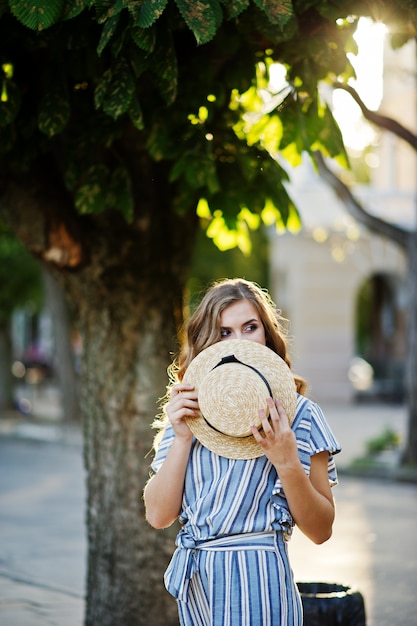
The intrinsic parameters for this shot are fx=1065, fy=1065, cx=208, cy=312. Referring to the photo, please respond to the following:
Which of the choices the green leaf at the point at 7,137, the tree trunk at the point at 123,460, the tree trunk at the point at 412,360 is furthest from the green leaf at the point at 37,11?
the tree trunk at the point at 412,360

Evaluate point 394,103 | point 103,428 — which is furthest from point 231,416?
point 394,103

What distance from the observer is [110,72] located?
422 centimetres

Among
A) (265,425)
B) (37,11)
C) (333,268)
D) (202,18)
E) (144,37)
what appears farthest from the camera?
(333,268)

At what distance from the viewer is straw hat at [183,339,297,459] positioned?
3141 mm

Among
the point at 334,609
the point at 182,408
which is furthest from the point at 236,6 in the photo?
the point at 334,609

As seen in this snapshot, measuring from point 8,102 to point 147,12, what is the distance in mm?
1308

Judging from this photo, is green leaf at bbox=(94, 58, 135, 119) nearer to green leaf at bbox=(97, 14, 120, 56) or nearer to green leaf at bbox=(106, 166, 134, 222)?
green leaf at bbox=(97, 14, 120, 56)

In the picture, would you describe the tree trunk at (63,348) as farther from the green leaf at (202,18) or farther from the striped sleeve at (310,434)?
the striped sleeve at (310,434)

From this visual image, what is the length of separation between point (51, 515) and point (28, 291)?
50.9 ft

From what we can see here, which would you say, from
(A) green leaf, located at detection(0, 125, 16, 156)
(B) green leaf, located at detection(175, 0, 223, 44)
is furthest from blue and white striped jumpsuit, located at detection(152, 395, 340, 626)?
(A) green leaf, located at detection(0, 125, 16, 156)

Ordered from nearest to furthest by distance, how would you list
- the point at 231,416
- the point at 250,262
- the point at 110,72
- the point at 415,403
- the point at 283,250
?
the point at 231,416
the point at 110,72
the point at 415,403
the point at 283,250
the point at 250,262

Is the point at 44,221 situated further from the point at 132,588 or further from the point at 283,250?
the point at 283,250

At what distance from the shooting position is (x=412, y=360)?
50.2 feet

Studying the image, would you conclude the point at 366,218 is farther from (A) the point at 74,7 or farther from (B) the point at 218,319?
(B) the point at 218,319
